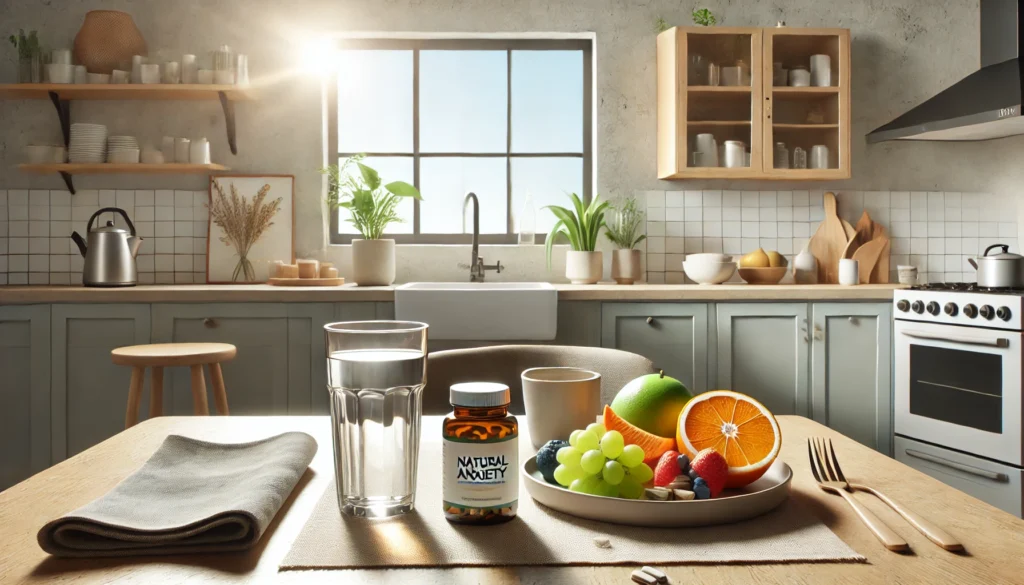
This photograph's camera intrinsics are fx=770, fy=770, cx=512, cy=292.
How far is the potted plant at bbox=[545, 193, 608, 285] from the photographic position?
11.4 ft

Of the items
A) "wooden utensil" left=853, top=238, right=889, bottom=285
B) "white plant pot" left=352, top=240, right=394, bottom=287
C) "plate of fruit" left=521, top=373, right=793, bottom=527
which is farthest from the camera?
"wooden utensil" left=853, top=238, right=889, bottom=285

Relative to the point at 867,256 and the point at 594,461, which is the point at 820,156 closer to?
the point at 867,256

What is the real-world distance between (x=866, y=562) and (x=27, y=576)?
0.67 metres

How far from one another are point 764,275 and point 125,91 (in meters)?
2.96

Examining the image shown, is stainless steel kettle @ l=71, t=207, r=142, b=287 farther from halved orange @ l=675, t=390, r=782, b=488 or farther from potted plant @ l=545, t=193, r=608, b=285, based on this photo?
halved orange @ l=675, t=390, r=782, b=488

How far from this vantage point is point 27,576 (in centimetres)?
60

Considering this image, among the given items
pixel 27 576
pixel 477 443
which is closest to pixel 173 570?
pixel 27 576

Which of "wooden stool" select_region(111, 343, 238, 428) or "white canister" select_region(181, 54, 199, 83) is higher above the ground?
"white canister" select_region(181, 54, 199, 83)

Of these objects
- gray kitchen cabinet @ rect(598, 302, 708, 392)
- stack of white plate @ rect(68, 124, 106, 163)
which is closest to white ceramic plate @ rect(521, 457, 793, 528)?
gray kitchen cabinet @ rect(598, 302, 708, 392)

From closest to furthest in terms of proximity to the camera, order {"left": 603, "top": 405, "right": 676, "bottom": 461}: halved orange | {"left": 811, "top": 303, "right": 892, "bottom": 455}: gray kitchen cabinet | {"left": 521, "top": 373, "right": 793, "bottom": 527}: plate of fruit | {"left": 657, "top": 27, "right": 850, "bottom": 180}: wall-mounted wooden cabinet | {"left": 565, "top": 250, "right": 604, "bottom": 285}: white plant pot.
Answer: {"left": 521, "top": 373, "right": 793, "bottom": 527}: plate of fruit < {"left": 603, "top": 405, "right": 676, "bottom": 461}: halved orange < {"left": 811, "top": 303, "right": 892, "bottom": 455}: gray kitchen cabinet < {"left": 657, "top": 27, "right": 850, "bottom": 180}: wall-mounted wooden cabinet < {"left": 565, "top": 250, "right": 604, "bottom": 285}: white plant pot

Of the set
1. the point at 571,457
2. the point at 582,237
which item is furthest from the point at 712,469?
the point at 582,237

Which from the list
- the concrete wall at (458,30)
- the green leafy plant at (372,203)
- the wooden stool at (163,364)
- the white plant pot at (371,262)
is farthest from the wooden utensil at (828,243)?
the wooden stool at (163,364)

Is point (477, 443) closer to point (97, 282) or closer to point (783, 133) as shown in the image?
point (97, 282)

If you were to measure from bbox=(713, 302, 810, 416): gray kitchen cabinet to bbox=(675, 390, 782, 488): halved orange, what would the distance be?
88.9 inches
